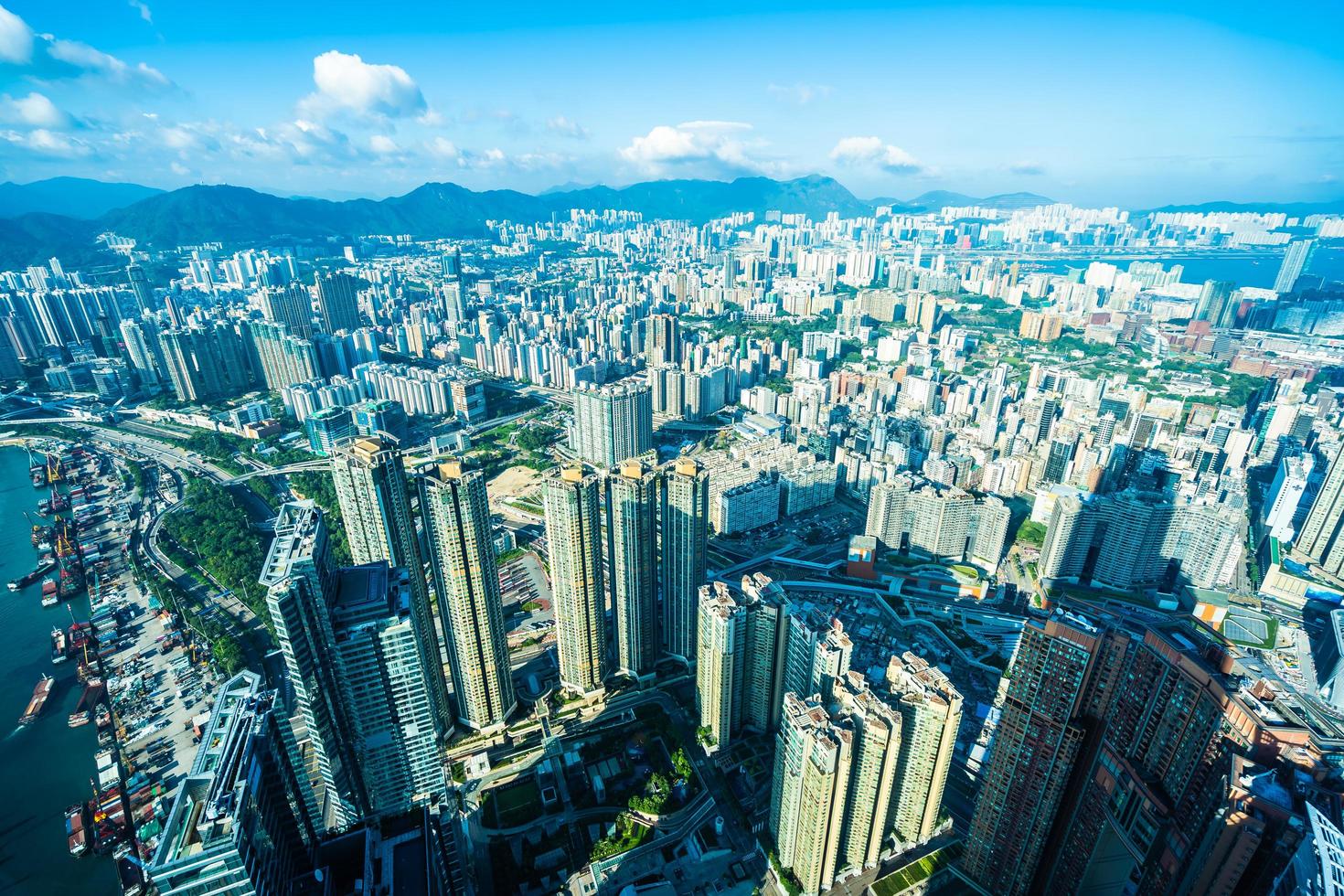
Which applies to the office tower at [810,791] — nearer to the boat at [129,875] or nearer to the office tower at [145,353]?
the boat at [129,875]

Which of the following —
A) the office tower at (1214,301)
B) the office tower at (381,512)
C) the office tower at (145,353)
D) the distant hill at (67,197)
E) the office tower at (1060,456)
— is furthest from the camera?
the distant hill at (67,197)

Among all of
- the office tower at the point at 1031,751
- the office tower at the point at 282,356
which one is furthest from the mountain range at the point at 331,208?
the office tower at the point at 1031,751

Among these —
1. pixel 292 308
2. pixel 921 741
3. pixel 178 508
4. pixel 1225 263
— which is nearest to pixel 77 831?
pixel 178 508

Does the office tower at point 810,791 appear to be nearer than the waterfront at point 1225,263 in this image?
Yes

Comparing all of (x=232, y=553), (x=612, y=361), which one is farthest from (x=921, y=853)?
(x=612, y=361)

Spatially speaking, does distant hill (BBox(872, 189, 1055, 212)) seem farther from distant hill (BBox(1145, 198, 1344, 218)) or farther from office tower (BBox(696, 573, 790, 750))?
office tower (BBox(696, 573, 790, 750))

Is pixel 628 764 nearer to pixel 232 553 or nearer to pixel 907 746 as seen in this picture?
pixel 907 746
